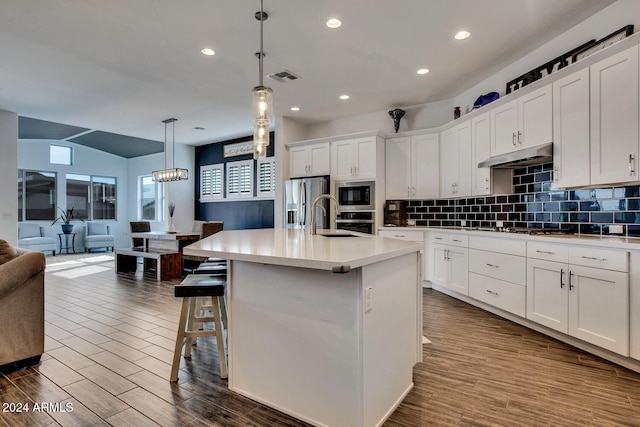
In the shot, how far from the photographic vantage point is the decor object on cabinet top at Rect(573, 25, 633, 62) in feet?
8.52

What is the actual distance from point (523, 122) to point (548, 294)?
1.73m

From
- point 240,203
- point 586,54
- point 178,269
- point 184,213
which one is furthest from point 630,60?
point 184,213

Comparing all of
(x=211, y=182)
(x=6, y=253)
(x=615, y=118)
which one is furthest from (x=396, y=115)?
(x=211, y=182)

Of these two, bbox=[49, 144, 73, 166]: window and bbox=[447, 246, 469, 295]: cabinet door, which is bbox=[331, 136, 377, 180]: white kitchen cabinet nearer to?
bbox=[447, 246, 469, 295]: cabinet door

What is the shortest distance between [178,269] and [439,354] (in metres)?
4.70

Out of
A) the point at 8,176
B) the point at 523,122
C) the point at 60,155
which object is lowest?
the point at 8,176

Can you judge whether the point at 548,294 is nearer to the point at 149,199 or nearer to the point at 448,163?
the point at 448,163

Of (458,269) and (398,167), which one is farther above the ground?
(398,167)

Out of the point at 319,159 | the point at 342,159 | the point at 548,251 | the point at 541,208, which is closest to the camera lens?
the point at 548,251

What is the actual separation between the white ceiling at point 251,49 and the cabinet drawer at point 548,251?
2006 mm

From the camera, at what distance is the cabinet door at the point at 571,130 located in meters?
2.83

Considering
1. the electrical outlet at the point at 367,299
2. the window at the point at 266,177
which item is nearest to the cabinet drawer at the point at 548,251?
the electrical outlet at the point at 367,299

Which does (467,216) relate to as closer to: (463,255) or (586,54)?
(463,255)

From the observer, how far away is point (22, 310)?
2.39 meters
